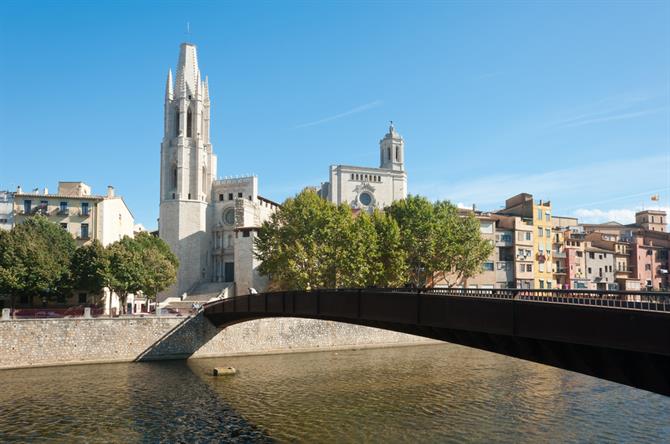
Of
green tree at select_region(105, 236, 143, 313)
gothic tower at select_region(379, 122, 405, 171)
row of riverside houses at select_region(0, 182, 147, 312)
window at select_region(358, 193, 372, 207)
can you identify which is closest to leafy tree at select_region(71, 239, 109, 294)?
green tree at select_region(105, 236, 143, 313)

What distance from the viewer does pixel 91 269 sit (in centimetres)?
6078

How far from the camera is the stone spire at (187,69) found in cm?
10512

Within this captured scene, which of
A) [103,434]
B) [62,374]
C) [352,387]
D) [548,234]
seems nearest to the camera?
[103,434]

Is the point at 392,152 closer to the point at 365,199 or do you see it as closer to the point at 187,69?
the point at 365,199

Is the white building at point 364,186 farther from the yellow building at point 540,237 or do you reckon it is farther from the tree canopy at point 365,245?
the tree canopy at point 365,245

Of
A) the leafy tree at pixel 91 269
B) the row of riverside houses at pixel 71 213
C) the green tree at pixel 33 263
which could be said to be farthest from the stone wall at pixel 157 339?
the row of riverside houses at pixel 71 213

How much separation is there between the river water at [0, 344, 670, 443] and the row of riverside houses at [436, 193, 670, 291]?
1717 inches

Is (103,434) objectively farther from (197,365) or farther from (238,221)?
(238,221)

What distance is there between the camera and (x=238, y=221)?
9744 cm

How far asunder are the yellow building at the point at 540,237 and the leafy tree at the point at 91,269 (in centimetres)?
6811

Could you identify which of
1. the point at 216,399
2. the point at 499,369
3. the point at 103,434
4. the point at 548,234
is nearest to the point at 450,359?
the point at 499,369

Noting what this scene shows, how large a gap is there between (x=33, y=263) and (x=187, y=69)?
5843 cm

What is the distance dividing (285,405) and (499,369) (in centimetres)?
2112

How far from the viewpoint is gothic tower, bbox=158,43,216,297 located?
325ft
